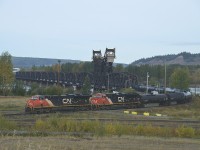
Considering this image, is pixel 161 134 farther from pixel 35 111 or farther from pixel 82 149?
pixel 35 111

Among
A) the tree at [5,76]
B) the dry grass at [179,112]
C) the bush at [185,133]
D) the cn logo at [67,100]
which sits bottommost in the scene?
the dry grass at [179,112]

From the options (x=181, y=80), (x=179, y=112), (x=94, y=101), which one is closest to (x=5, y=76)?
(x=94, y=101)

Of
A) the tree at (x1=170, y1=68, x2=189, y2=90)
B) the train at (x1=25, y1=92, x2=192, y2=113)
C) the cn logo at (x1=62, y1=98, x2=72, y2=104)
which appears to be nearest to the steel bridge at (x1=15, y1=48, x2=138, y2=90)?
the tree at (x1=170, y1=68, x2=189, y2=90)

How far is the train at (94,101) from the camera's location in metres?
57.4

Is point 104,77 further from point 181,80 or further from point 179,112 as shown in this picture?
point 179,112

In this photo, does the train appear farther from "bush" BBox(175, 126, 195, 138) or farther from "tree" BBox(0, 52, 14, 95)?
"tree" BBox(0, 52, 14, 95)

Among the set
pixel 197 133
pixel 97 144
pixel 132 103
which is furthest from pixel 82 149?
pixel 132 103

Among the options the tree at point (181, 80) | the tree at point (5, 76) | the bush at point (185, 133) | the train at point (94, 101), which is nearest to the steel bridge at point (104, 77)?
the tree at point (181, 80)

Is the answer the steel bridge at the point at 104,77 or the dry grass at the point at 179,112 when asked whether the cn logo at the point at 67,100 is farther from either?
the steel bridge at the point at 104,77

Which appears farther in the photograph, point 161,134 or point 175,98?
point 175,98

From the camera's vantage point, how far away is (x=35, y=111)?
56.0 metres

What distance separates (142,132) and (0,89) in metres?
79.0

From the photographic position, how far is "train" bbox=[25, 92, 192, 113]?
57375 millimetres

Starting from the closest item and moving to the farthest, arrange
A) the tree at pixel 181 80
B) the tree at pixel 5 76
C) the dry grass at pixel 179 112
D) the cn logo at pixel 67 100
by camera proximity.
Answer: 1. the dry grass at pixel 179 112
2. the cn logo at pixel 67 100
3. the tree at pixel 5 76
4. the tree at pixel 181 80
